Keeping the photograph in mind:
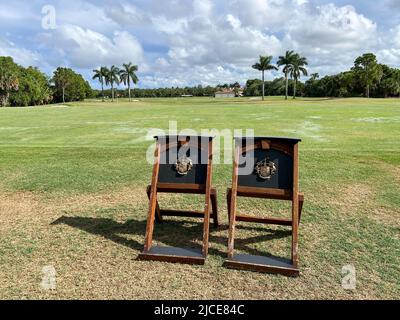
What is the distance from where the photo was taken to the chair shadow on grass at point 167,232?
5000 millimetres

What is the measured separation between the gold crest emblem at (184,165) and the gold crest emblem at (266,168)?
83 centimetres

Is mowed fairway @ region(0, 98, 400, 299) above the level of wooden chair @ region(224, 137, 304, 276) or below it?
below

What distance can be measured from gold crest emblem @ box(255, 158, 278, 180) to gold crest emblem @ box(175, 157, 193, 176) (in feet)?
2.72

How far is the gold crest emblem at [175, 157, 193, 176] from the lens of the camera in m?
4.65

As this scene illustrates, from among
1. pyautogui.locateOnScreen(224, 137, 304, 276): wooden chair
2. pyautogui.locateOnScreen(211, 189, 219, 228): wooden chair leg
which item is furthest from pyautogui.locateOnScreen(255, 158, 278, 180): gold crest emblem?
pyautogui.locateOnScreen(211, 189, 219, 228): wooden chair leg

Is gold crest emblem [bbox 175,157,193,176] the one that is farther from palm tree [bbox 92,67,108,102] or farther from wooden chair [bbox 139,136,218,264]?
palm tree [bbox 92,67,108,102]

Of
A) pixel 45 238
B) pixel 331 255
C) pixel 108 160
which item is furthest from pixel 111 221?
pixel 108 160

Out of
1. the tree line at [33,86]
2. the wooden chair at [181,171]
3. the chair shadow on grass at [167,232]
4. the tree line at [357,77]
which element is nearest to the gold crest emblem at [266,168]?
the wooden chair at [181,171]

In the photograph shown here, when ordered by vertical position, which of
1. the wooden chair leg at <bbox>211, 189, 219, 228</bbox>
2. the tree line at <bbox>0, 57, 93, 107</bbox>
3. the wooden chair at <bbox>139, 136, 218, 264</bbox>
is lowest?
the wooden chair leg at <bbox>211, 189, 219, 228</bbox>

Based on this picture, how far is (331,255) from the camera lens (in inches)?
181

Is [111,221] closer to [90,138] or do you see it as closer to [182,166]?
[182,166]

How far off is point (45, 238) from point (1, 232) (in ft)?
2.55

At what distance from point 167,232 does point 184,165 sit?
1296mm
